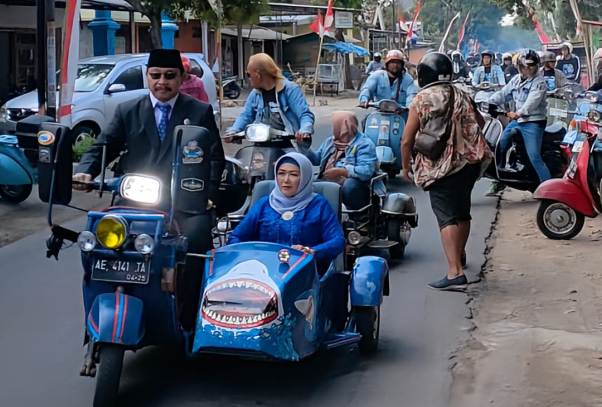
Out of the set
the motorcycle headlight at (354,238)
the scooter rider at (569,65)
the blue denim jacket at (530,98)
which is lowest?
the motorcycle headlight at (354,238)

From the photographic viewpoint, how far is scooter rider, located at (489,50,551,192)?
1196 centimetres

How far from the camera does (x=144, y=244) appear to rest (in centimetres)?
493

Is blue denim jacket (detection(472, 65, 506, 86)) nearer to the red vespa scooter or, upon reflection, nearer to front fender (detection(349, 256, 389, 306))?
the red vespa scooter

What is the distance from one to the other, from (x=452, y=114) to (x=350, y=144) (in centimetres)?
122

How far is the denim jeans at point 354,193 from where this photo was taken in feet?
28.0

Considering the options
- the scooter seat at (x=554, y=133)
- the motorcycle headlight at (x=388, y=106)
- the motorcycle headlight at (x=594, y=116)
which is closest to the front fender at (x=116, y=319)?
the motorcycle headlight at (x=594, y=116)

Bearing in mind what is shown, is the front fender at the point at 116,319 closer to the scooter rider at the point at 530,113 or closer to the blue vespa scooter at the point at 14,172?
the blue vespa scooter at the point at 14,172

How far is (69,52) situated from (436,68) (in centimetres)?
517

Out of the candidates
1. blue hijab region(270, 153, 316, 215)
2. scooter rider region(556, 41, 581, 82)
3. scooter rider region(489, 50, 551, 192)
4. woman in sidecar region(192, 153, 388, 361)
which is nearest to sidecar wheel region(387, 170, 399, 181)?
scooter rider region(489, 50, 551, 192)

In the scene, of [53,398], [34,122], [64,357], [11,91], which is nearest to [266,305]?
[53,398]

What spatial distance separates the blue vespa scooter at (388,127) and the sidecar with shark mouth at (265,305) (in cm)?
730

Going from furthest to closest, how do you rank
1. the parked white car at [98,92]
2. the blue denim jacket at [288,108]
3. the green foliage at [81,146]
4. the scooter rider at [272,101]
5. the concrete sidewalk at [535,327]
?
the parked white car at [98,92] → the green foliage at [81,146] → the blue denim jacket at [288,108] → the scooter rider at [272,101] → the concrete sidewalk at [535,327]

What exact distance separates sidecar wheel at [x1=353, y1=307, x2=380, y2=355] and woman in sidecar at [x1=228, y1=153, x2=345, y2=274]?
372 millimetres

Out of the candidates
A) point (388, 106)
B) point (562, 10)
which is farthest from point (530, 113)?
point (562, 10)
